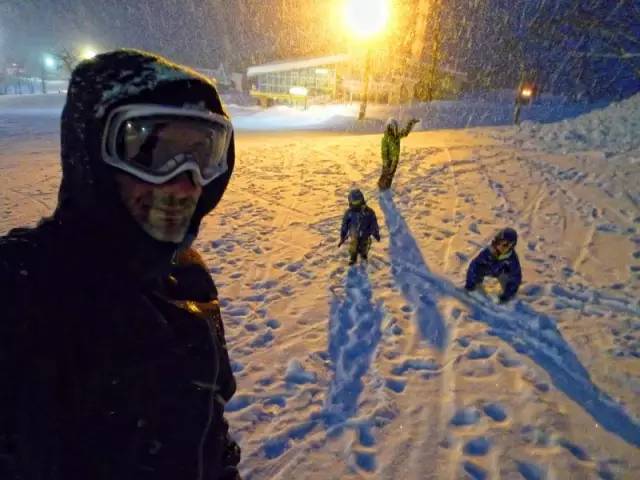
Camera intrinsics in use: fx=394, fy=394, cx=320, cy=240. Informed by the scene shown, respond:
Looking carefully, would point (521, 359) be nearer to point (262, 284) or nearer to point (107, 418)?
point (262, 284)

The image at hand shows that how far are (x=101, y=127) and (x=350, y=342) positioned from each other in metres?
3.74

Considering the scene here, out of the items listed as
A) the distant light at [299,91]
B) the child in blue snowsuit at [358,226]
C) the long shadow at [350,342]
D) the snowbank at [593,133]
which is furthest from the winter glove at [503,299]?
the distant light at [299,91]

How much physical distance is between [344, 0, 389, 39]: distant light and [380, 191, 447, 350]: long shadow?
15.2m

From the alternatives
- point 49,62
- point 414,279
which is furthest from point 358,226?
point 49,62

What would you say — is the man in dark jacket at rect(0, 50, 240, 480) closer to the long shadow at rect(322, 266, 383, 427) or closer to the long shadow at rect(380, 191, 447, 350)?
the long shadow at rect(322, 266, 383, 427)

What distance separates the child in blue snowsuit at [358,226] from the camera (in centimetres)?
613

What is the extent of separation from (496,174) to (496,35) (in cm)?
3209

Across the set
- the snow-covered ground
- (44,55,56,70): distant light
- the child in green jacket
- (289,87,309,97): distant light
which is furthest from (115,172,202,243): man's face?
(44,55,56,70): distant light

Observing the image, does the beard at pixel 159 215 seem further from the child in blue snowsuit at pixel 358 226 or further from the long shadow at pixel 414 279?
the child in blue snowsuit at pixel 358 226

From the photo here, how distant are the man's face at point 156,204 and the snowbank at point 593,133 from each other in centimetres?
1483

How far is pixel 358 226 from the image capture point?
6109 mm

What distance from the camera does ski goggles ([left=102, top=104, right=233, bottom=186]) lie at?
1.14m

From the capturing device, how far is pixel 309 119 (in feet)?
86.9

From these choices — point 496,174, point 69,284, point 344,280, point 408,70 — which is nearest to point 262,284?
point 344,280
